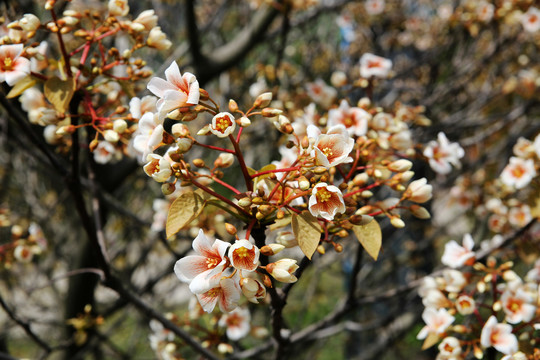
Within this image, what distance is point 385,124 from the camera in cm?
165

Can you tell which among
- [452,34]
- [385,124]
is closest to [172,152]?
[385,124]

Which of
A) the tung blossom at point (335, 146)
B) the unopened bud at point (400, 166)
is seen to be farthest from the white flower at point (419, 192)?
the tung blossom at point (335, 146)

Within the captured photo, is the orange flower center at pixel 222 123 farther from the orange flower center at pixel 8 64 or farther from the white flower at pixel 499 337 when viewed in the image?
the white flower at pixel 499 337

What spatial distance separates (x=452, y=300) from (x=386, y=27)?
396 centimetres

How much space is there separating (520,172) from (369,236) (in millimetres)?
1195

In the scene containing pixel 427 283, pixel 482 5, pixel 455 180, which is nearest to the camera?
pixel 427 283

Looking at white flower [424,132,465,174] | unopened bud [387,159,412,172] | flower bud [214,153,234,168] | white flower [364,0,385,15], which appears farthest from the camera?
white flower [364,0,385,15]

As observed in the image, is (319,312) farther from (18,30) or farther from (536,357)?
(18,30)

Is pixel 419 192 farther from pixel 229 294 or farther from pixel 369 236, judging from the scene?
pixel 229 294

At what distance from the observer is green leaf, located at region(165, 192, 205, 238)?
1.07 m

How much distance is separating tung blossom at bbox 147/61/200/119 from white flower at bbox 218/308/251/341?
1265 mm

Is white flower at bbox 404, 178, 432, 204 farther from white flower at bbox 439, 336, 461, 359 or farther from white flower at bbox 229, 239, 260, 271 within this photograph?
white flower at bbox 229, 239, 260, 271

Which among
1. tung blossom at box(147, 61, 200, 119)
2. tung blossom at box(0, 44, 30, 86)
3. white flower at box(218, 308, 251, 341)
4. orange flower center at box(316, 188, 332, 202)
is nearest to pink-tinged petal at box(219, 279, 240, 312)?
orange flower center at box(316, 188, 332, 202)

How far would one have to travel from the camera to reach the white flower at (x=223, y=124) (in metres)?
1.06
